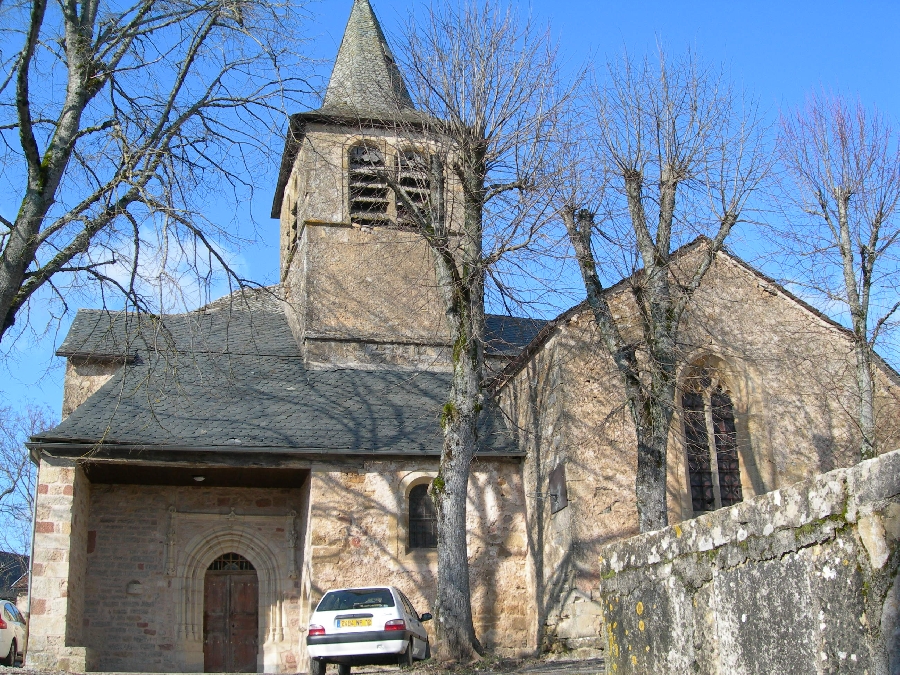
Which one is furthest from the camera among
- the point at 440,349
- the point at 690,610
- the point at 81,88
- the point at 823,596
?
the point at 440,349

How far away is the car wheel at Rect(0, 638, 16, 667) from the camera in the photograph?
13137 mm

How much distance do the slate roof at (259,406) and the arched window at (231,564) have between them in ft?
7.43

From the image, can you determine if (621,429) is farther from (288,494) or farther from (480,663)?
(288,494)

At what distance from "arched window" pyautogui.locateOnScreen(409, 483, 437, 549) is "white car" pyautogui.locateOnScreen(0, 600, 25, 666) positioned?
5814 mm

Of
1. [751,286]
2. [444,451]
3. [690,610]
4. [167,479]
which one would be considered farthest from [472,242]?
[690,610]

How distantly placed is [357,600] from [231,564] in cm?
485

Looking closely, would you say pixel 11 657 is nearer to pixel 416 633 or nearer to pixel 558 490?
pixel 416 633

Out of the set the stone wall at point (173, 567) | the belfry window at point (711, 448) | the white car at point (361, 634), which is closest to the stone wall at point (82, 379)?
the stone wall at point (173, 567)

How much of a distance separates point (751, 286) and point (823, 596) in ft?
42.7

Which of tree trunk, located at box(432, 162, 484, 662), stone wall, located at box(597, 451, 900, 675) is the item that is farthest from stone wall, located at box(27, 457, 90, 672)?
stone wall, located at box(597, 451, 900, 675)

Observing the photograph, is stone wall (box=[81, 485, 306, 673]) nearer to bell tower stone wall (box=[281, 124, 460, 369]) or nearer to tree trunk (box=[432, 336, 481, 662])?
bell tower stone wall (box=[281, 124, 460, 369])

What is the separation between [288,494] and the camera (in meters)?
15.6

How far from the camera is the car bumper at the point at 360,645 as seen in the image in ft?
34.9

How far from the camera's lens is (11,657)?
1347cm
